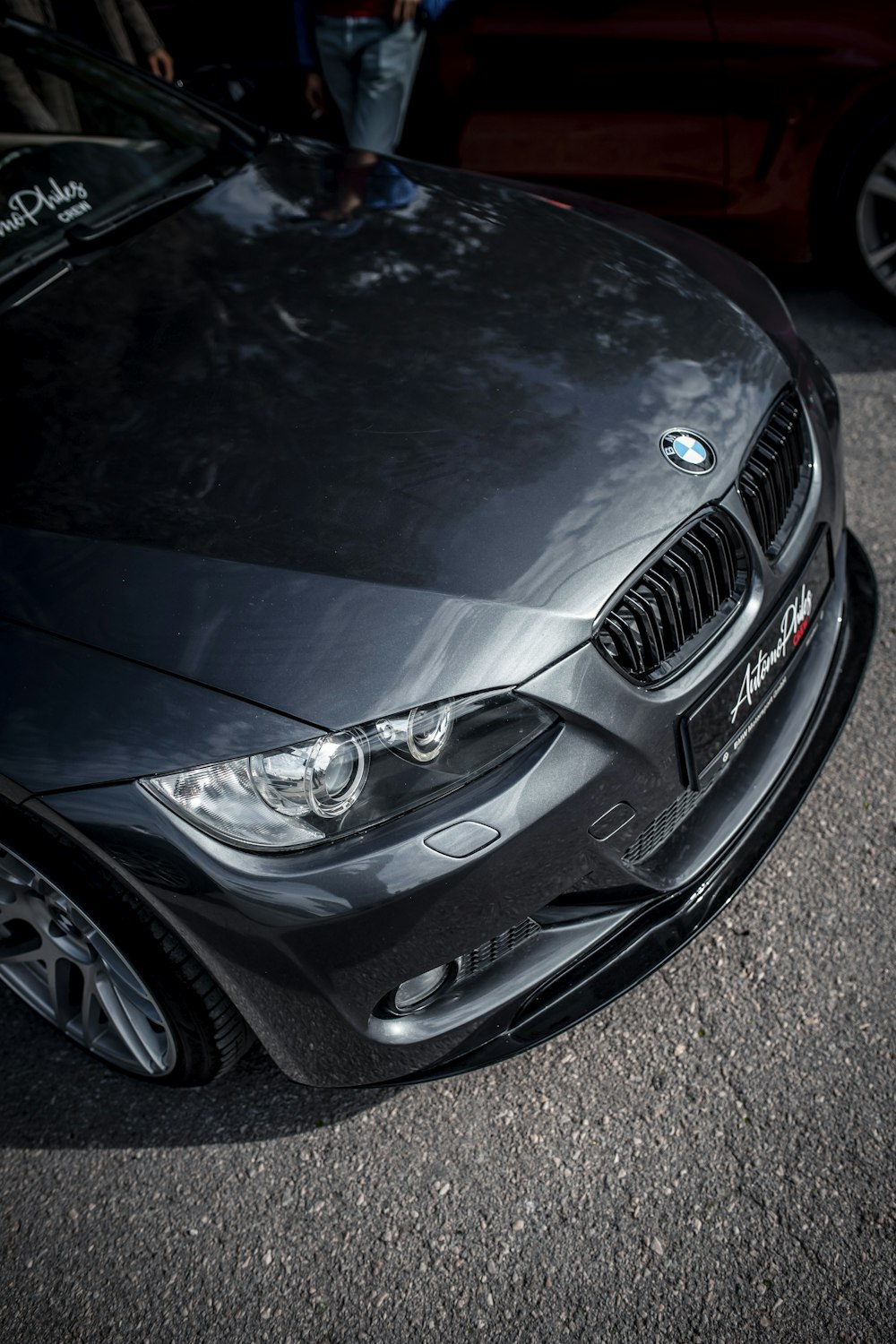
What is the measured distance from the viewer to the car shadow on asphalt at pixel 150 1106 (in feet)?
6.82

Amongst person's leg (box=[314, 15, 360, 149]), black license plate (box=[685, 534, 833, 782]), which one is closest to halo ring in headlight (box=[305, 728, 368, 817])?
black license plate (box=[685, 534, 833, 782])

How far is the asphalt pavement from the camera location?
179 centimetres

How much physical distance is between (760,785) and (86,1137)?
149 centimetres

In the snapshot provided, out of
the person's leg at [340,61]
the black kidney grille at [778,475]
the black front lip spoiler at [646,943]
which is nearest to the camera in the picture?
the black front lip spoiler at [646,943]

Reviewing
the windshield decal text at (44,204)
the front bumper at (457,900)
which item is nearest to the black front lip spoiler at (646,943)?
the front bumper at (457,900)

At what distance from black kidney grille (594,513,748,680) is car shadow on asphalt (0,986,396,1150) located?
3.25 feet

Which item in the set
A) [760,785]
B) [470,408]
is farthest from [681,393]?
[760,785]

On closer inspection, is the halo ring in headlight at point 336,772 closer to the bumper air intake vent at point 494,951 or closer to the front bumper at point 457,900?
the front bumper at point 457,900

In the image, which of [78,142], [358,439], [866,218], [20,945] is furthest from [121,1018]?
[866,218]

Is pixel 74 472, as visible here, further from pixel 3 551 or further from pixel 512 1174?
pixel 512 1174

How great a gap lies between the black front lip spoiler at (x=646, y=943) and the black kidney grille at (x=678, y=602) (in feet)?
1.33

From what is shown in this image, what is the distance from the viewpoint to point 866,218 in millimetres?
3611

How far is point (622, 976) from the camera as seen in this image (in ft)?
6.16

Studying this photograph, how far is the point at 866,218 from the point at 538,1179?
10.6 ft
